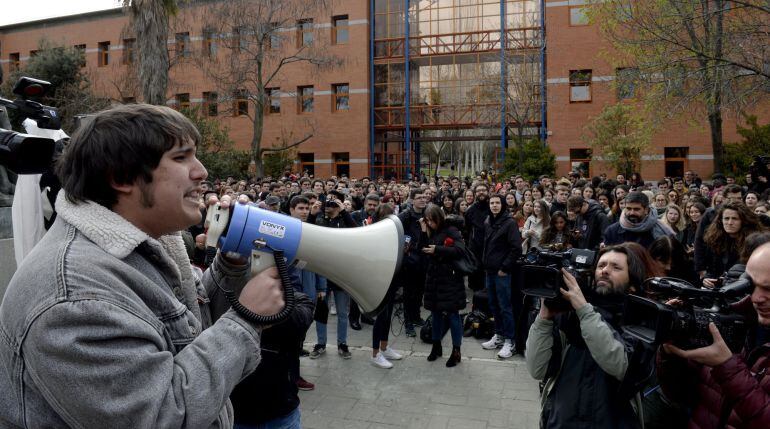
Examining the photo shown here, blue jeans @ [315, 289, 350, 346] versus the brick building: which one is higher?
the brick building

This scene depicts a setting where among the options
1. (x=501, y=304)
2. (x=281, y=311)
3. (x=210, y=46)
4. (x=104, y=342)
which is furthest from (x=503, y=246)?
(x=210, y=46)

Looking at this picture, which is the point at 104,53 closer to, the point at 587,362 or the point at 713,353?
the point at 587,362

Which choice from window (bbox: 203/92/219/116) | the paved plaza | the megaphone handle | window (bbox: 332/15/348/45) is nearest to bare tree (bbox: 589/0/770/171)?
the paved plaza

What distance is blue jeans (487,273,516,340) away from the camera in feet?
21.9

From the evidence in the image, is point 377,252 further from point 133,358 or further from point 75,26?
point 75,26

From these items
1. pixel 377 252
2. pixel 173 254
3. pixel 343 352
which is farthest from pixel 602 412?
pixel 343 352

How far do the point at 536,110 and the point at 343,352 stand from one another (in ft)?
65.6

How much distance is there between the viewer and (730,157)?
19047 mm

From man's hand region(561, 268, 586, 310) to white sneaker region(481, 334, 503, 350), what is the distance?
174 inches

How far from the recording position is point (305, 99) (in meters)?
27.4

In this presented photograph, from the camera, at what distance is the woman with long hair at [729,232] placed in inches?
221

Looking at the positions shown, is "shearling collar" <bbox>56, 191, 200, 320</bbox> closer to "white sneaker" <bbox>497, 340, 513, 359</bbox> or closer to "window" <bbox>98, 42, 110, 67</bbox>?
"white sneaker" <bbox>497, 340, 513, 359</bbox>

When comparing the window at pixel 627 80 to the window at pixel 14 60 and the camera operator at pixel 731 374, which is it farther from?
the window at pixel 14 60

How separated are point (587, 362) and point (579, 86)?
22.7 m
